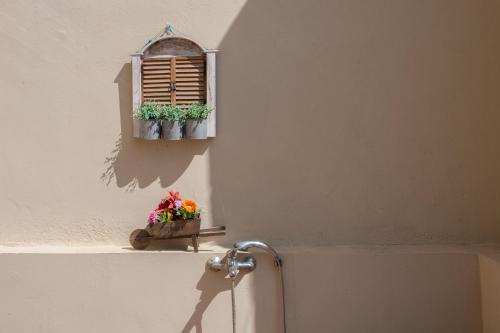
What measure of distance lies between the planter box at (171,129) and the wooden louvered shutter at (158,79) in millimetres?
145

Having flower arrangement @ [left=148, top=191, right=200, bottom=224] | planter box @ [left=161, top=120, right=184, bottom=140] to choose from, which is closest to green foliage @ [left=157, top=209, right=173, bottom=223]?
flower arrangement @ [left=148, top=191, right=200, bottom=224]

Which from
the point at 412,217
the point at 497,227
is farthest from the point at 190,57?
the point at 497,227

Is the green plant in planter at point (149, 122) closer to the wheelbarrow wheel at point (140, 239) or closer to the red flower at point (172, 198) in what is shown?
the red flower at point (172, 198)

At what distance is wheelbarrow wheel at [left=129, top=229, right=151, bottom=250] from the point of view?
2.94m

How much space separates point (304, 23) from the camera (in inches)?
116

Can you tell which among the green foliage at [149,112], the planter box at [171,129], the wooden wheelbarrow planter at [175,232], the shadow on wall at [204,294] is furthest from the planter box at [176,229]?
the green foliage at [149,112]

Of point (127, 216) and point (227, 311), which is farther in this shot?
point (127, 216)

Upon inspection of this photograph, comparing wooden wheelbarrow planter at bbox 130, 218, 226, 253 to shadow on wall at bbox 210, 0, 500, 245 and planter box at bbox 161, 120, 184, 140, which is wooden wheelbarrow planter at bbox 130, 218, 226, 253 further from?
planter box at bbox 161, 120, 184, 140

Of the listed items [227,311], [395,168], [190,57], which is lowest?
[227,311]

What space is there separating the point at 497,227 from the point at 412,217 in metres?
0.43

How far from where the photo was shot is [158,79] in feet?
9.77

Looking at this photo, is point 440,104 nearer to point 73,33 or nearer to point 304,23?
point 304,23

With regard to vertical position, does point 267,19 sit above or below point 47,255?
above

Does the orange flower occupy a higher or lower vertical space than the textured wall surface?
lower
